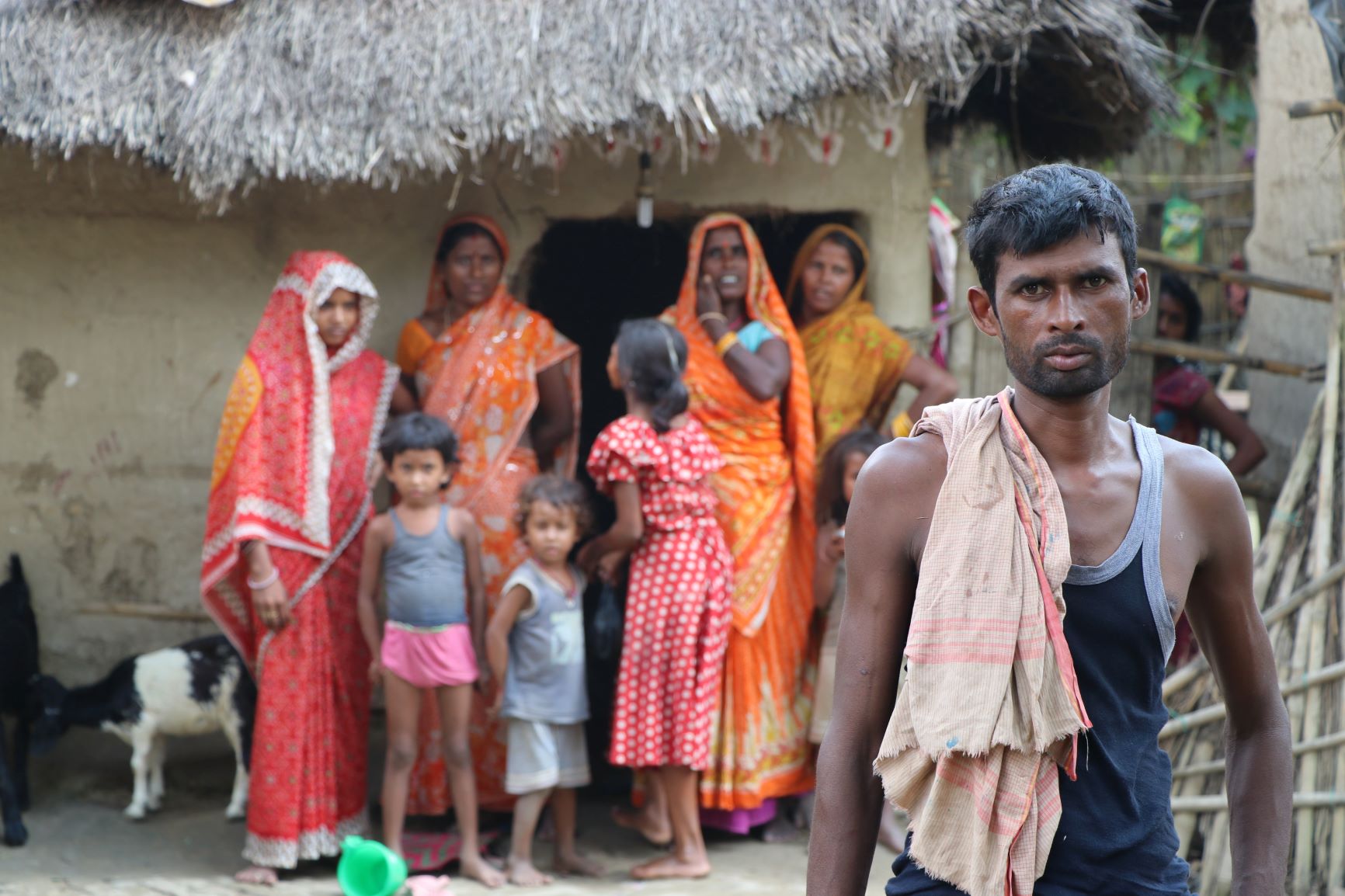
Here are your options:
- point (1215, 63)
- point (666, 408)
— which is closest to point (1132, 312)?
point (666, 408)

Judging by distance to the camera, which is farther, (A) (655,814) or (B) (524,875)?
(A) (655,814)

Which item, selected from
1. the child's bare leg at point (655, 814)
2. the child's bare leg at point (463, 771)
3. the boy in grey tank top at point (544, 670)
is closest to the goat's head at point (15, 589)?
the child's bare leg at point (463, 771)

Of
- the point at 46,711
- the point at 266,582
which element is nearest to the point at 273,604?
the point at 266,582

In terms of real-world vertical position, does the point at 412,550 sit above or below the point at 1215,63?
below

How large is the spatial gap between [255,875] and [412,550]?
1102 millimetres

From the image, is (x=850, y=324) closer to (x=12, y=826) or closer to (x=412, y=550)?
(x=412, y=550)

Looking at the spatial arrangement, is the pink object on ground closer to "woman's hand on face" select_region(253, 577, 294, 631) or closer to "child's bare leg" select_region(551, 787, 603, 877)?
"child's bare leg" select_region(551, 787, 603, 877)

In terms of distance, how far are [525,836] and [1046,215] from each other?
326 cm

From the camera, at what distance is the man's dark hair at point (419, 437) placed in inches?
178

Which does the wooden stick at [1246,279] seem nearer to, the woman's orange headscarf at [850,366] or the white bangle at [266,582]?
the woman's orange headscarf at [850,366]

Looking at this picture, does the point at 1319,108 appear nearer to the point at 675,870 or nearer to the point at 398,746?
the point at 675,870

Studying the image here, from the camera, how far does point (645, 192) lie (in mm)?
5273

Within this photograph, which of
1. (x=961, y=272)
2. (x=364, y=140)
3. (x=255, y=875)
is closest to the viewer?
(x=255, y=875)

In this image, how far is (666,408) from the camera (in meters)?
4.63
